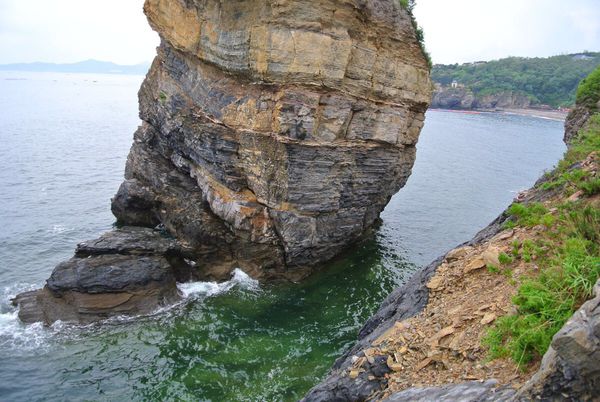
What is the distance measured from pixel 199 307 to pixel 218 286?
262 cm

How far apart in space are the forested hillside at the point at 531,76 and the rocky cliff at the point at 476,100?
1.48 m

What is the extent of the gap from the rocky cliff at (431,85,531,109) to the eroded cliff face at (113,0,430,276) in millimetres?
118080

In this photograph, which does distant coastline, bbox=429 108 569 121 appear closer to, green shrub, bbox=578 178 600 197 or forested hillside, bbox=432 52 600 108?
forested hillside, bbox=432 52 600 108

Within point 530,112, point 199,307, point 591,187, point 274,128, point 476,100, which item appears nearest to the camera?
point 591,187

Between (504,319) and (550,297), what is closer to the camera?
(550,297)

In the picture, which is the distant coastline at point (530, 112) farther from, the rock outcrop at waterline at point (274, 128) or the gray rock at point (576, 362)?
the gray rock at point (576, 362)

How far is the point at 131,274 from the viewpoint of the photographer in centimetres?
Result: 2430

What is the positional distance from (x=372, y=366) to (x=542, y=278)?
4.64 m

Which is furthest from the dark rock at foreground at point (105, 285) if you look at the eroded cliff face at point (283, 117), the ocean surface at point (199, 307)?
the eroded cliff face at point (283, 117)

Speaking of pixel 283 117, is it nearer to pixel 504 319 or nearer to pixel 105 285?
pixel 105 285

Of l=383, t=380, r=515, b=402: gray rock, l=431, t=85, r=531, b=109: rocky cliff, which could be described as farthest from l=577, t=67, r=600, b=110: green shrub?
l=431, t=85, r=531, b=109: rocky cliff

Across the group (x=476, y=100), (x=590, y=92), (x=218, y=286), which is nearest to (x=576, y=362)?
(x=218, y=286)

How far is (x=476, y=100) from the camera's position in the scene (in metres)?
138

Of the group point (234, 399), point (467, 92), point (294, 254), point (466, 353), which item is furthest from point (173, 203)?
point (467, 92)
